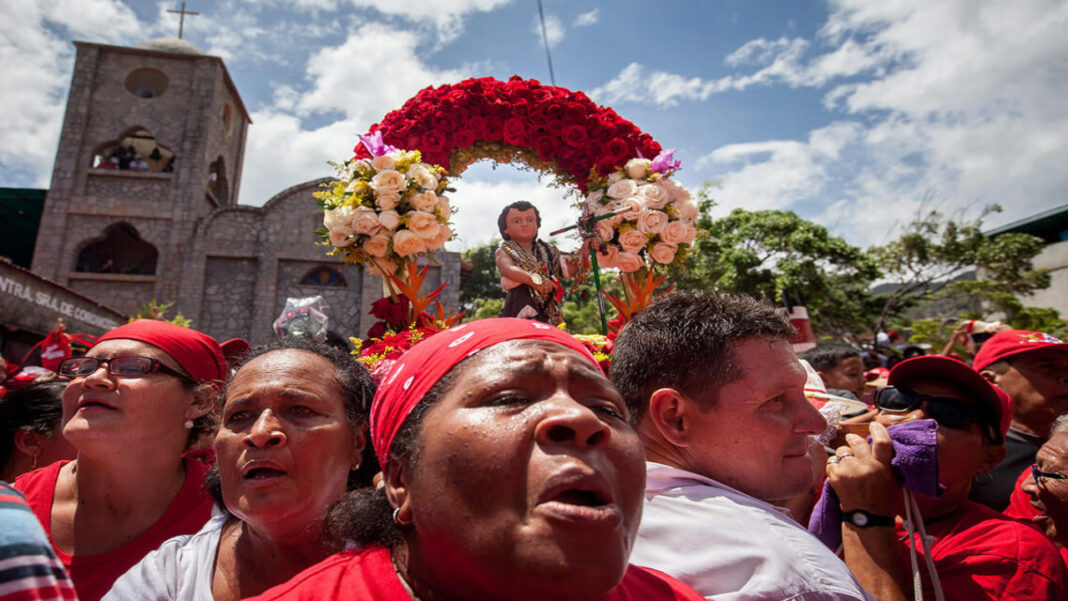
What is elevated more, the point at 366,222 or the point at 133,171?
the point at 133,171

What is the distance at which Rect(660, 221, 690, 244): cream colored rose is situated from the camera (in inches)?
184

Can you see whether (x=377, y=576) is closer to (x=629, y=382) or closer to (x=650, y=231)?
(x=629, y=382)

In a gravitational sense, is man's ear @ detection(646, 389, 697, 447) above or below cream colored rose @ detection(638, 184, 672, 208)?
below

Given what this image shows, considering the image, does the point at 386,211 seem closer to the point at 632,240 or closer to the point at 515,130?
the point at 515,130

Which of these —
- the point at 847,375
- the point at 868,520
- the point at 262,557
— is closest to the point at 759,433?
the point at 868,520

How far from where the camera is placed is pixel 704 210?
68.5 feet

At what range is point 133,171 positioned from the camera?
20000 mm

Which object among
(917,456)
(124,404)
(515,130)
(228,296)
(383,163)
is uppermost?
(228,296)

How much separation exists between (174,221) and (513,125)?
751 inches

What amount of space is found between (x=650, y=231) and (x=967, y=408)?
2.62 meters

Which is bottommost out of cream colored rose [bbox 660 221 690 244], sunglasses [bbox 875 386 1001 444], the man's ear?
sunglasses [bbox 875 386 1001 444]

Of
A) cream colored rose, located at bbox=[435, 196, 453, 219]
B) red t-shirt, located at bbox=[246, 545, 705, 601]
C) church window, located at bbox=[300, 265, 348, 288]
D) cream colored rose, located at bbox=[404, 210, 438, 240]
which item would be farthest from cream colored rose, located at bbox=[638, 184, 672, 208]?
church window, located at bbox=[300, 265, 348, 288]

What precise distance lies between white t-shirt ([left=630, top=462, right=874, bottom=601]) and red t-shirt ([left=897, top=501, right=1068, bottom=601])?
2.22 ft

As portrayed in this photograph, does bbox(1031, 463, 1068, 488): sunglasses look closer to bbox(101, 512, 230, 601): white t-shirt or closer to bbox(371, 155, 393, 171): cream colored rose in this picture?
bbox(101, 512, 230, 601): white t-shirt
